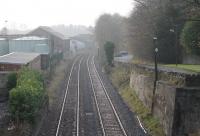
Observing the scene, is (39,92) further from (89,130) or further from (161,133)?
(161,133)

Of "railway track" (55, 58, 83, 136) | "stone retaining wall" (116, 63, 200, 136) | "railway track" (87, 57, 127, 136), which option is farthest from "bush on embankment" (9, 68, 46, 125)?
"stone retaining wall" (116, 63, 200, 136)

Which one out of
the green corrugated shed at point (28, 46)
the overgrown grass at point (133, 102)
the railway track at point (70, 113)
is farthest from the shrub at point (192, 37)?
the green corrugated shed at point (28, 46)

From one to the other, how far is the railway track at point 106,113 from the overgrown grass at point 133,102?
5.37 feet

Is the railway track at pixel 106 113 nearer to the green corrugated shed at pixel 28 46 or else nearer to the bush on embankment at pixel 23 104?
the bush on embankment at pixel 23 104

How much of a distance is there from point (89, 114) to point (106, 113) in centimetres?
129

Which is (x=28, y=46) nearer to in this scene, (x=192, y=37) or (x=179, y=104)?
(x=192, y=37)

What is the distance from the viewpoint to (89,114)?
1177 inches

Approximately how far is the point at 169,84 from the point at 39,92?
27.1 feet

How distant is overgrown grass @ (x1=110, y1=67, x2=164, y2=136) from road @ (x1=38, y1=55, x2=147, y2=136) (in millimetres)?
574

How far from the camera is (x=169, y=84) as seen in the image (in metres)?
25.9

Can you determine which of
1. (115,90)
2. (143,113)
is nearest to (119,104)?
(143,113)

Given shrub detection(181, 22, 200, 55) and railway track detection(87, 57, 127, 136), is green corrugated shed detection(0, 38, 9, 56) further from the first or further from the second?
shrub detection(181, 22, 200, 55)

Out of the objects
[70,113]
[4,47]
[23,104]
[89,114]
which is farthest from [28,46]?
[23,104]

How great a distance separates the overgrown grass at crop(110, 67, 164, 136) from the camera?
26028 mm
